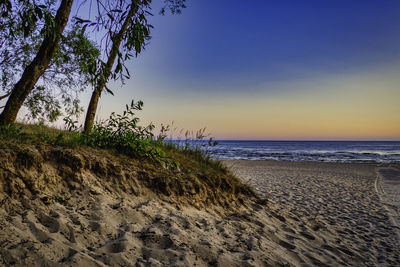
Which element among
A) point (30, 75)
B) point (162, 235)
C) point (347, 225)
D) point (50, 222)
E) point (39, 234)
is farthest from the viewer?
point (347, 225)

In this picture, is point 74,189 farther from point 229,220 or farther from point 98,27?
point 229,220

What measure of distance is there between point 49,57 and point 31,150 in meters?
2.74

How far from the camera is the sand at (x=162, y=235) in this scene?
246 centimetres

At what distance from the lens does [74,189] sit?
371 cm

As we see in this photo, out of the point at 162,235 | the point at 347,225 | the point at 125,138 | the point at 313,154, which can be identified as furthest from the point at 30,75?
the point at 313,154

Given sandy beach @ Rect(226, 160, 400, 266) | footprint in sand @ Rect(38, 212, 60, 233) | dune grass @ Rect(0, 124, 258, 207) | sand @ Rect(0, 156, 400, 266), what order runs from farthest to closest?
dune grass @ Rect(0, 124, 258, 207) < sandy beach @ Rect(226, 160, 400, 266) < footprint in sand @ Rect(38, 212, 60, 233) < sand @ Rect(0, 156, 400, 266)

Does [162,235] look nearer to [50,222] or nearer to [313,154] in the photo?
[50,222]

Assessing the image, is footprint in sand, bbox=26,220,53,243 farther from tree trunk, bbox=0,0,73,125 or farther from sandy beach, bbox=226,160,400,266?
tree trunk, bbox=0,0,73,125

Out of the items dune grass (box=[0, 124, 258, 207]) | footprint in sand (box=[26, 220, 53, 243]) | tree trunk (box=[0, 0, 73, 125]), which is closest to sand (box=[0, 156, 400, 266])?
footprint in sand (box=[26, 220, 53, 243])

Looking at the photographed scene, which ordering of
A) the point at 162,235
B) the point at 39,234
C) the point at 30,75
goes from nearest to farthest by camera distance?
the point at 39,234 < the point at 162,235 < the point at 30,75

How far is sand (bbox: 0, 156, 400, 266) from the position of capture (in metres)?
2.46

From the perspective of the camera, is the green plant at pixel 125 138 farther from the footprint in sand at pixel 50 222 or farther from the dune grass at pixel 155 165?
the footprint in sand at pixel 50 222

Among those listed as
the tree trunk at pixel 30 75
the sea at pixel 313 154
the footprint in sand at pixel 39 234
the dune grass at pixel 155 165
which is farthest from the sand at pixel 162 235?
the sea at pixel 313 154

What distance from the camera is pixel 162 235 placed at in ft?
10.4
